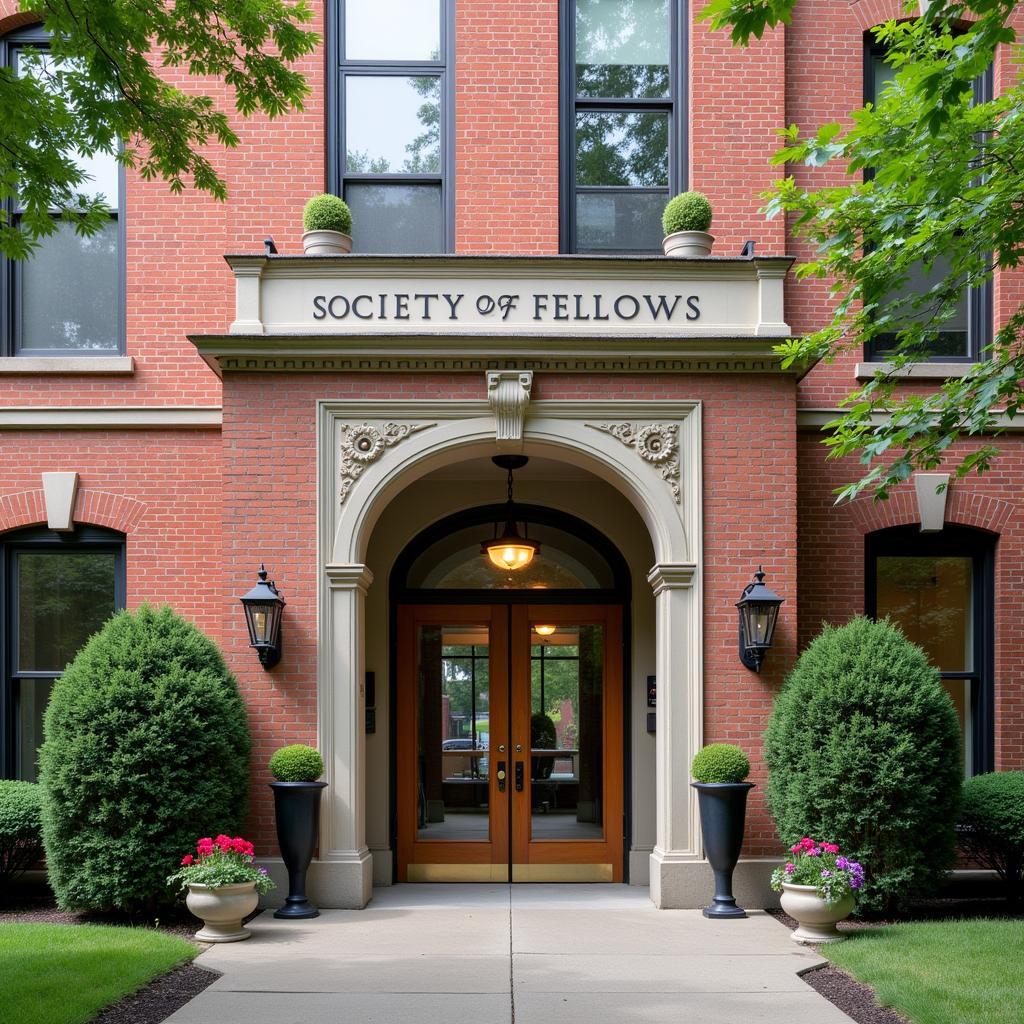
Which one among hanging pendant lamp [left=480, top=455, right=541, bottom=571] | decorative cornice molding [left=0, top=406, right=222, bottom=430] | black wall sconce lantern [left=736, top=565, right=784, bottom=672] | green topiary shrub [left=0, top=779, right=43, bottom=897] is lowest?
green topiary shrub [left=0, top=779, right=43, bottom=897]

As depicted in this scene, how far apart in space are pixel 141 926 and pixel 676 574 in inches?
209

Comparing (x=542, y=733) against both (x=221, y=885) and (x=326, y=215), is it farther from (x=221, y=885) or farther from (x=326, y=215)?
(x=326, y=215)

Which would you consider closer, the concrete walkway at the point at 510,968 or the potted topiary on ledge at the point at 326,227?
the concrete walkway at the point at 510,968

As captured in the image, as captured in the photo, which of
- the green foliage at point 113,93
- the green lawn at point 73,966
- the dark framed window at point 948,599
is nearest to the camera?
the green lawn at point 73,966

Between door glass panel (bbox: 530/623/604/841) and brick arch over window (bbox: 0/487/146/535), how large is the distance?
4.22 meters

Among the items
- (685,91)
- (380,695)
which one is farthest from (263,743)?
(685,91)

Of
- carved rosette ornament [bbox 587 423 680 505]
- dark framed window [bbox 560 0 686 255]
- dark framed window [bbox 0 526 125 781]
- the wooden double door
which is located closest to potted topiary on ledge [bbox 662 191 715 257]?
dark framed window [bbox 560 0 686 255]

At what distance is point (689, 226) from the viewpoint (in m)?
11.0

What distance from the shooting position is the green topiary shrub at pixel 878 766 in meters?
9.31

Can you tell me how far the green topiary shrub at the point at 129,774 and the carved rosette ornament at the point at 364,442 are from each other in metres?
2.24

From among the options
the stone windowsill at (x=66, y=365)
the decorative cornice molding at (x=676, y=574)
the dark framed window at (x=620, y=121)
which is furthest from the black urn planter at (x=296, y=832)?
the dark framed window at (x=620, y=121)

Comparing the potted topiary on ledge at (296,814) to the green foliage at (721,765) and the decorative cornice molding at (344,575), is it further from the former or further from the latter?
the green foliage at (721,765)

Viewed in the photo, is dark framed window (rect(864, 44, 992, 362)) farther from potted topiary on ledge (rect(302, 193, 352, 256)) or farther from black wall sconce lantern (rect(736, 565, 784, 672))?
potted topiary on ledge (rect(302, 193, 352, 256))

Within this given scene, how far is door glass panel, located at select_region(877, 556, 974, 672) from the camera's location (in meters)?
12.0
